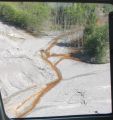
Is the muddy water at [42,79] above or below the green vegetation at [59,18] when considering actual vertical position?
below

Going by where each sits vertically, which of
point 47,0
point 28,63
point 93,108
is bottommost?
point 93,108

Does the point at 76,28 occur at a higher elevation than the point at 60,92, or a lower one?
higher

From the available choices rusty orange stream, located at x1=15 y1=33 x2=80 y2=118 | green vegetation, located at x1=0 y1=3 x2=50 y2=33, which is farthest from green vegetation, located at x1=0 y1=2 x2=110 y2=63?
rusty orange stream, located at x1=15 y1=33 x2=80 y2=118

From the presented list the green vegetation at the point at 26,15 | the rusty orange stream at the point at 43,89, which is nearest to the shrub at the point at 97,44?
Result: the rusty orange stream at the point at 43,89

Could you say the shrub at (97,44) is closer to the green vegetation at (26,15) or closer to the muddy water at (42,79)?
the muddy water at (42,79)

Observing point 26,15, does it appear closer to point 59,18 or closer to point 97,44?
point 59,18

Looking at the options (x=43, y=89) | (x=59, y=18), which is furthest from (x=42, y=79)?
(x=59, y=18)

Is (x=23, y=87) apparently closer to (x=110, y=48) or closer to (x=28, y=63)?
(x=28, y=63)

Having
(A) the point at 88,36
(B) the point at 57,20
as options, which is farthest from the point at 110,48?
(B) the point at 57,20
